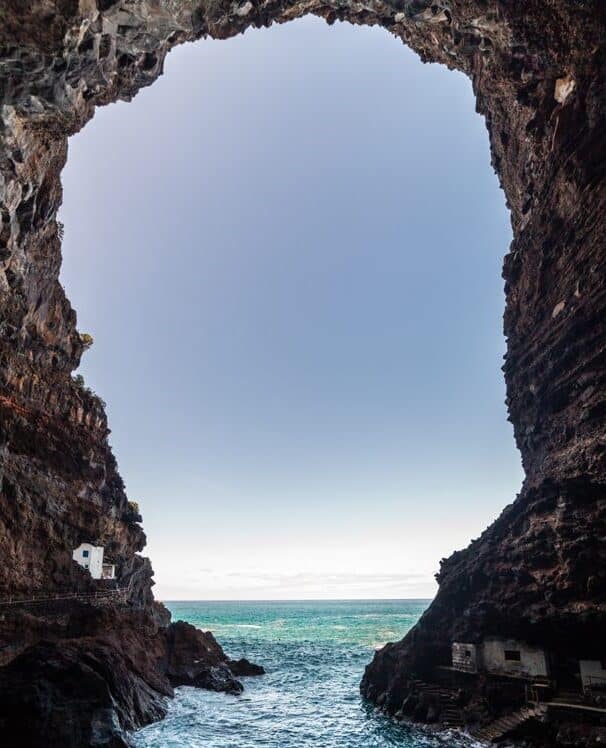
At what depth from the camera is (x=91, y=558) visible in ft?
139

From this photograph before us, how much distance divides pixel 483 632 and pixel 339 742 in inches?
476

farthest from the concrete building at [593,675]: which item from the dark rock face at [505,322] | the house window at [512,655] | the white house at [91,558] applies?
the white house at [91,558]

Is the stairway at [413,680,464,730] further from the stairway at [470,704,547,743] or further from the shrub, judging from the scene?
the shrub

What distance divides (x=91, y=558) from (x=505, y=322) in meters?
43.9

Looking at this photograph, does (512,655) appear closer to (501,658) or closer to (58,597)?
(501,658)

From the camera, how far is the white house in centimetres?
4153

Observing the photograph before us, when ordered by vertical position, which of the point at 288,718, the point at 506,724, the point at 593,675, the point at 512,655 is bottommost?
the point at 288,718

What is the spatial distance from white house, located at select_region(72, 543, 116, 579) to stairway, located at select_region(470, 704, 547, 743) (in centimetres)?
3181

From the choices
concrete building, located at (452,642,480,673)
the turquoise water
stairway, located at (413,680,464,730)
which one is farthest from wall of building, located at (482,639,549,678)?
the turquoise water

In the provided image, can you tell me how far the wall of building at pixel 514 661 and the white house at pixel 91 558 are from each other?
3215 centimetres

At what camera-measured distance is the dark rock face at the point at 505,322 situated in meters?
25.2

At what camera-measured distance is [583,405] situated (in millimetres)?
30547

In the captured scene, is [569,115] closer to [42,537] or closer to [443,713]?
[443,713]

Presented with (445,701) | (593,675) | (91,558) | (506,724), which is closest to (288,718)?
(445,701)
